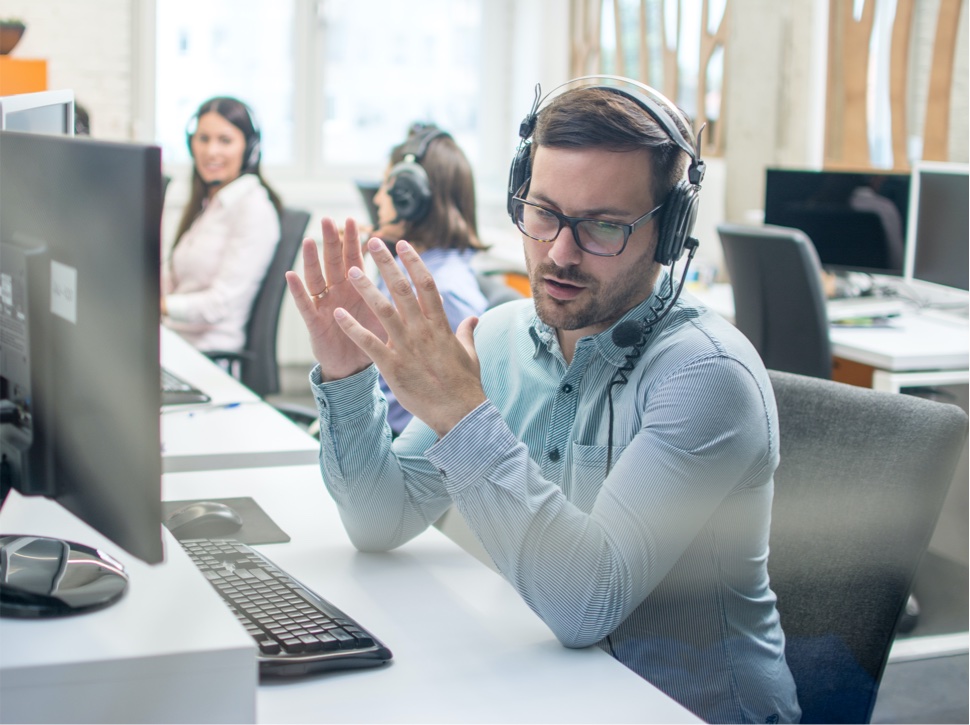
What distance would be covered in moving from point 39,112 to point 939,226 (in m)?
2.83

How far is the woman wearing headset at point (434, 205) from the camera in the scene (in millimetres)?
2537

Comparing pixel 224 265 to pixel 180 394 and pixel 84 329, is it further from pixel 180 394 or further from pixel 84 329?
pixel 84 329

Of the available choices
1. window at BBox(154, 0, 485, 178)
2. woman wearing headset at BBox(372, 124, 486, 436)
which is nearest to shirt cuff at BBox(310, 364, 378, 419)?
woman wearing headset at BBox(372, 124, 486, 436)

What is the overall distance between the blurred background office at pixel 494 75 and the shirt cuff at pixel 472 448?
7.95ft

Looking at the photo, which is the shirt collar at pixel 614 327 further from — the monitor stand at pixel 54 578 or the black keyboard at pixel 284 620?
the monitor stand at pixel 54 578

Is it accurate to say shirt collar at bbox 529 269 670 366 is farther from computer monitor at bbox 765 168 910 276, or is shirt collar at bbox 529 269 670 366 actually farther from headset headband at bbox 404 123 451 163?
computer monitor at bbox 765 168 910 276

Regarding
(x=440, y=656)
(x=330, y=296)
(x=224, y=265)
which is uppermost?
(x=330, y=296)

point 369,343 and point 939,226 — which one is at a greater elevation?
point 939,226

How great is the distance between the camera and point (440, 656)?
1.07m

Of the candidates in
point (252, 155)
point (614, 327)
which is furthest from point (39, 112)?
point (252, 155)

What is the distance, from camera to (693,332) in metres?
1.23

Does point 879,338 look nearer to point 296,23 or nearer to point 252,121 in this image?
point 252,121

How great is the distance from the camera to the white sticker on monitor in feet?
2.86

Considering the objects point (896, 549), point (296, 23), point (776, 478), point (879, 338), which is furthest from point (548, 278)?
point (296, 23)
